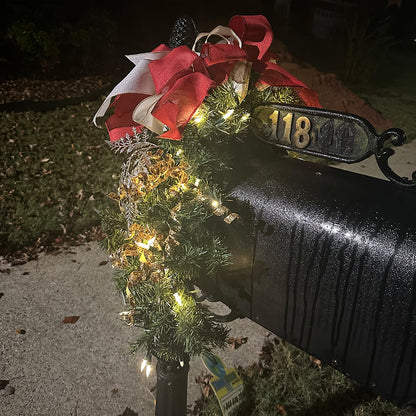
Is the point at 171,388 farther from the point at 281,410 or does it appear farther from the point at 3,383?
the point at 3,383

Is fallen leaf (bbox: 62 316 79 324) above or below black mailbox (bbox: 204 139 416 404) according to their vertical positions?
below

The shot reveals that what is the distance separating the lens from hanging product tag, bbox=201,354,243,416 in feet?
7.52

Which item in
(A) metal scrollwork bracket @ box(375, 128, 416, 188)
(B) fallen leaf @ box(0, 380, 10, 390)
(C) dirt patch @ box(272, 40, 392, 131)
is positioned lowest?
(B) fallen leaf @ box(0, 380, 10, 390)

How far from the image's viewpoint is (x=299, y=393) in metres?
2.80

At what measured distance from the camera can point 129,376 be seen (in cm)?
290

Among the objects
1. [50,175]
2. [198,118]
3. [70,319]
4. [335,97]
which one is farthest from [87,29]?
[198,118]

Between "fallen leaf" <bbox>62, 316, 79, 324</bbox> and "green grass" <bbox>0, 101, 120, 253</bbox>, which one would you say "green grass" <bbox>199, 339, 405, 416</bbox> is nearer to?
"fallen leaf" <bbox>62, 316, 79, 324</bbox>

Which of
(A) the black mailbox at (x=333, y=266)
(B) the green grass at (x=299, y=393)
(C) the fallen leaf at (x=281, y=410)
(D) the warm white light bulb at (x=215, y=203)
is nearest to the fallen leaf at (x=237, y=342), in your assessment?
(B) the green grass at (x=299, y=393)

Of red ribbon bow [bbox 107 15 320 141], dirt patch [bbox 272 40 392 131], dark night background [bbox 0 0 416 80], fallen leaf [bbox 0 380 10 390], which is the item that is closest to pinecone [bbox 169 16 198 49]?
red ribbon bow [bbox 107 15 320 141]

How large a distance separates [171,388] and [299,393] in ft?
4.42

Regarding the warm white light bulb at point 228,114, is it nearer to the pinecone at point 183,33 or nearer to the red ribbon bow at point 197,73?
A: the red ribbon bow at point 197,73

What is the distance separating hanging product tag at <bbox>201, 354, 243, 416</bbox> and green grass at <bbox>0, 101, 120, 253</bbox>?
2.91 meters

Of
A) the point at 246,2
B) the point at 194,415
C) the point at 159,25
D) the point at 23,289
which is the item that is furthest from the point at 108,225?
the point at 246,2

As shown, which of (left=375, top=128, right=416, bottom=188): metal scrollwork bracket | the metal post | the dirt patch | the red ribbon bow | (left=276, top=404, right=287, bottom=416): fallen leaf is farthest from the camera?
the dirt patch
